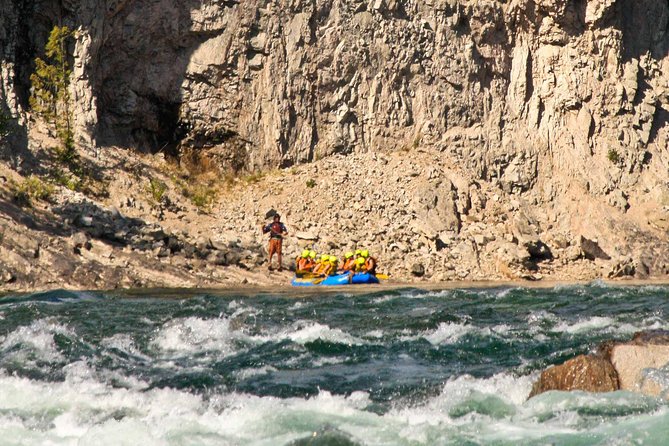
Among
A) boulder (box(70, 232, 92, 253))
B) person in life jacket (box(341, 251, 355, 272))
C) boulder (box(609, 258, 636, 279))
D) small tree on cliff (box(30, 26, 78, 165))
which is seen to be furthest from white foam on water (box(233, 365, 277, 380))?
boulder (box(609, 258, 636, 279))

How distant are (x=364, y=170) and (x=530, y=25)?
866cm

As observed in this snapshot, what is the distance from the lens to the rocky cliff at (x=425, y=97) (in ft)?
107

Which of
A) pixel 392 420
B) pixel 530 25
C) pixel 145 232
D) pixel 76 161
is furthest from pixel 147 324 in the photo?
pixel 530 25

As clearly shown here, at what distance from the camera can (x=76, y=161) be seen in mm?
29969

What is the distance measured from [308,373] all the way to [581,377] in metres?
3.12

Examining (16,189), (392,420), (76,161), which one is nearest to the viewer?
(392,420)

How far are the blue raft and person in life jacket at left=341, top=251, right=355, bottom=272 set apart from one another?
19.8 inches

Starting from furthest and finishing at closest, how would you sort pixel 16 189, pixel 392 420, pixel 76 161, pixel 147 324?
pixel 76 161, pixel 16 189, pixel 147 324, pixel 392 420

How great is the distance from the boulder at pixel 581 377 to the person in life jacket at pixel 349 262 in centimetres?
1643

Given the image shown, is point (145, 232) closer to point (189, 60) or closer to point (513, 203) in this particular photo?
point (189, 60)

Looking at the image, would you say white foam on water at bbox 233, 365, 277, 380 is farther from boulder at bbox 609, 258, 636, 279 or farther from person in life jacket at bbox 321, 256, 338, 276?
boulder at bbox 609, 258, 636, 279

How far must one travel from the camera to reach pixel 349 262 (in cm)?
2650

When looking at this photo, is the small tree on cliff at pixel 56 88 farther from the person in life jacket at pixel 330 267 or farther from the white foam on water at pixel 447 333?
the white foam on water at pixel 447 333

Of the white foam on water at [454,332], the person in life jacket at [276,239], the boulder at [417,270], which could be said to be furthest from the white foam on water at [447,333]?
the boulder at [417,270]
